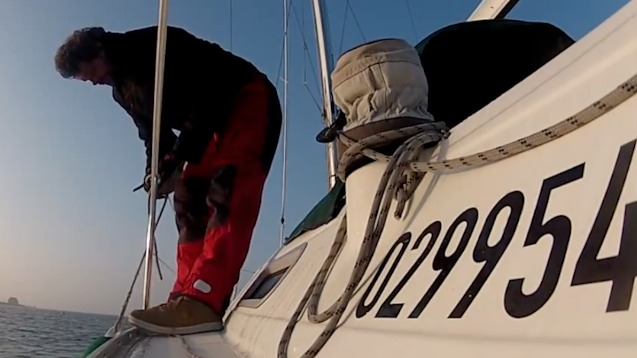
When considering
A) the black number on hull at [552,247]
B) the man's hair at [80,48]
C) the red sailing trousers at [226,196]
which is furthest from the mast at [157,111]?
the black number on hull at [552,247]

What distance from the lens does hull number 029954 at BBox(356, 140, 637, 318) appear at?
1.66 ft

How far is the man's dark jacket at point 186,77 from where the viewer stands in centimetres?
226

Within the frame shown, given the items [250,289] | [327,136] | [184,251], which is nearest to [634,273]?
[327,136]

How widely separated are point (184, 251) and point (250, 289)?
336 mm

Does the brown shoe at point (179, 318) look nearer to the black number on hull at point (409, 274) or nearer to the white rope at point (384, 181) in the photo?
the white rope at point (384, 181)

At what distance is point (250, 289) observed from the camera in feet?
7.75

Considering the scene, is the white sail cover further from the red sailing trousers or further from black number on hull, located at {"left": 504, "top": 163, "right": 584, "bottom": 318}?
the red sailing trousers

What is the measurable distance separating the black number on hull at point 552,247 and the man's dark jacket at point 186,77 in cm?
174

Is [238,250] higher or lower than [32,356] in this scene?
higher

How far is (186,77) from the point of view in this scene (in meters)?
2.29

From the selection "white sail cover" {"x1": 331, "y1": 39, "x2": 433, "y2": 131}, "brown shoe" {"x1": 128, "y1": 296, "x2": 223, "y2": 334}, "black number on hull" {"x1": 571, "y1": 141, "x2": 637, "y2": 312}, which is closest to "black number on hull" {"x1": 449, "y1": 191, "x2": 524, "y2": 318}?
"black number on hull" {"x1": 571, "y1": 141, "x2": 637, "y2": 312}

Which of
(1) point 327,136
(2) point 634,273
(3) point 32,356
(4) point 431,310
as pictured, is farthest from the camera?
(3) point 32,356

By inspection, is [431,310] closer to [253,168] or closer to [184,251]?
[253,168]

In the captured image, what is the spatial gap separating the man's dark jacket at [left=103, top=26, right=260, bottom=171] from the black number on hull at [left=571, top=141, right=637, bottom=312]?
1828 millimetres
